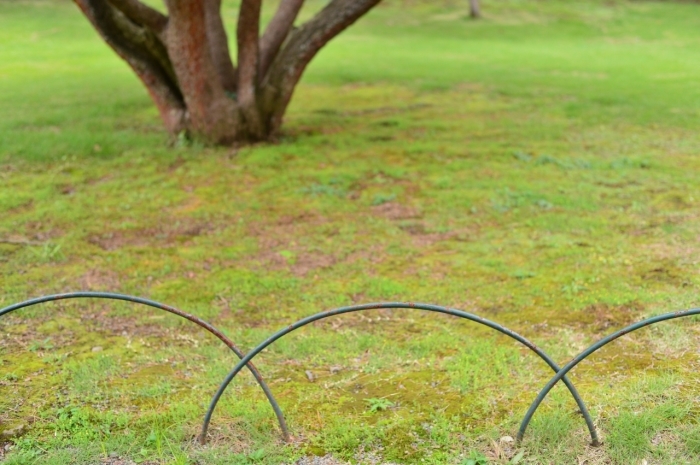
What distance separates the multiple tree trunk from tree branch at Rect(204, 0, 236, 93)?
1 centimetres

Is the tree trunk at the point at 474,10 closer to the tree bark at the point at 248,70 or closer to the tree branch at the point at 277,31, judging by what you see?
the tree branch at the point at 277,31

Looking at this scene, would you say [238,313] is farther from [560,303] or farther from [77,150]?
[77,150]

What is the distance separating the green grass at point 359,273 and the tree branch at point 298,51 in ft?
1.90

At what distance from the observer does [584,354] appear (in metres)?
2.99

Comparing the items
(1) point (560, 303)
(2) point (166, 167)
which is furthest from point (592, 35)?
(1) point (560, 303)

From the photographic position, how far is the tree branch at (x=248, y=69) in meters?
8.77

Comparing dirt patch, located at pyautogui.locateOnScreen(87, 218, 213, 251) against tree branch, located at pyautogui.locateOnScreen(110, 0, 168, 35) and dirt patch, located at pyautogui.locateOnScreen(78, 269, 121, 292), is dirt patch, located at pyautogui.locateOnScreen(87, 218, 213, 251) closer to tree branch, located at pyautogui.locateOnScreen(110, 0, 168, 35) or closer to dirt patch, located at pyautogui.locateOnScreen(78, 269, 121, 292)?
dirt patch, located at pyautogui.locateOnScreen(78, 269, 121, 292)

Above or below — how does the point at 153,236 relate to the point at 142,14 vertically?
below

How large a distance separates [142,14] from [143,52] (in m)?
0.64

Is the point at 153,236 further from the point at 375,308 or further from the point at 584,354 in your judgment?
the point at 584,354

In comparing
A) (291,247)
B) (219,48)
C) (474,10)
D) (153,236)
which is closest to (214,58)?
(219,48)

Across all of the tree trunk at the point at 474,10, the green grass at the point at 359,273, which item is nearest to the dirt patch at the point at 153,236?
the green grass at the point at 359,273

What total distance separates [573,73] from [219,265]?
12.7 meters

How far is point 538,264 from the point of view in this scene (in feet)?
18.5
